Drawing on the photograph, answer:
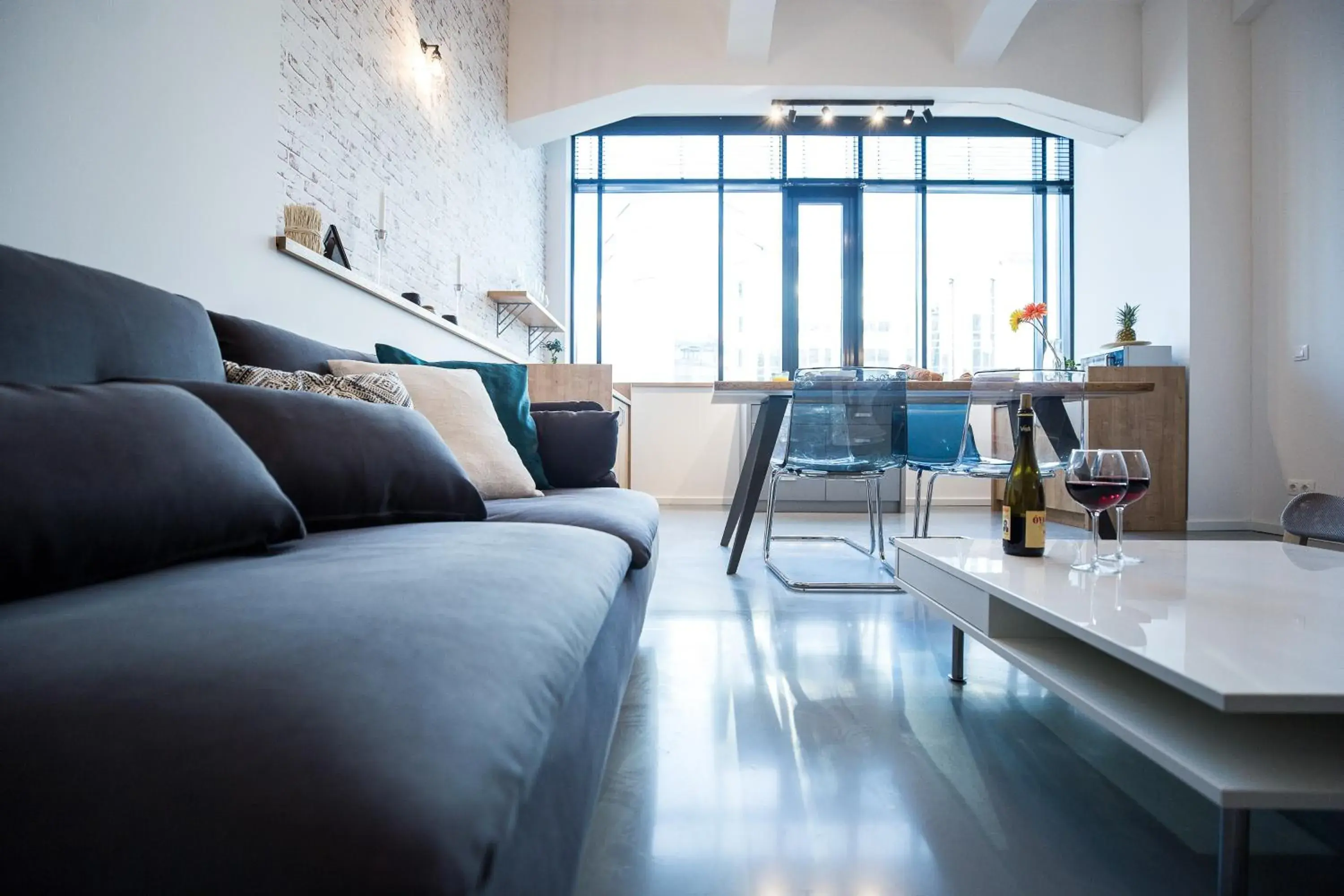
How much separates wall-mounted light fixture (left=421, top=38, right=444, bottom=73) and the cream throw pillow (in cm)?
205

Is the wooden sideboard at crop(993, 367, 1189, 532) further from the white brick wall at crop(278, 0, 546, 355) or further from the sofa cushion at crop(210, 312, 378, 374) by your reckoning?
the sofa cushion at crop(210, 312, 378, 374)

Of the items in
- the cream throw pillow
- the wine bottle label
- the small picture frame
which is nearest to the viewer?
the wine bottle label

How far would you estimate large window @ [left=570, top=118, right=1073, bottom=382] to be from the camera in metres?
5.80

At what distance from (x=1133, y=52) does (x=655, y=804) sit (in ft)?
19.5

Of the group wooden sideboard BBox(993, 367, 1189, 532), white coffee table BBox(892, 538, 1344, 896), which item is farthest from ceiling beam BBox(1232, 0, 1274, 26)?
white coffee table BBox(892, 538, 1344, 896)

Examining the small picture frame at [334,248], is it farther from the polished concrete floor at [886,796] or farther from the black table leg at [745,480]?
the black table leg at [745,480]

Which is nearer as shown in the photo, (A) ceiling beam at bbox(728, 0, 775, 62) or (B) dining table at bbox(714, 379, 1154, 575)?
(B) dining table at bbox(714, 379, 1154, 575)

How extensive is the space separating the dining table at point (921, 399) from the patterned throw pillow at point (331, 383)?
154cm

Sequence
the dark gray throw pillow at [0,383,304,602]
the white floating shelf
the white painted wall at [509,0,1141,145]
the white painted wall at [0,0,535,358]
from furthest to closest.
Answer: the white painted wall at [509,0,1141,145] < the white floating shelf < the white painted wall at [0,0,535,358] < the dark gray throw pillow at [0,383,304,602]

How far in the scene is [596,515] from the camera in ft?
4.51

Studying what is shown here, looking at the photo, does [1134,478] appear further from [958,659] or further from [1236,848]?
[1236,848]

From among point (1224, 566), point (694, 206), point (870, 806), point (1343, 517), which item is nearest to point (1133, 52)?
point (694, 206)

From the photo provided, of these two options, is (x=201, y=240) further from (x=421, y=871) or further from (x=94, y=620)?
(x=421, y=871)

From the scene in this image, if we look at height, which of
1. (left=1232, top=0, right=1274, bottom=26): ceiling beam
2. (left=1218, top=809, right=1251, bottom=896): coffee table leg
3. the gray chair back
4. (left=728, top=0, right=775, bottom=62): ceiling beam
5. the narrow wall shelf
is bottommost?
(left=1218, top=809, right=1251, bottom=896): coffee table leg
